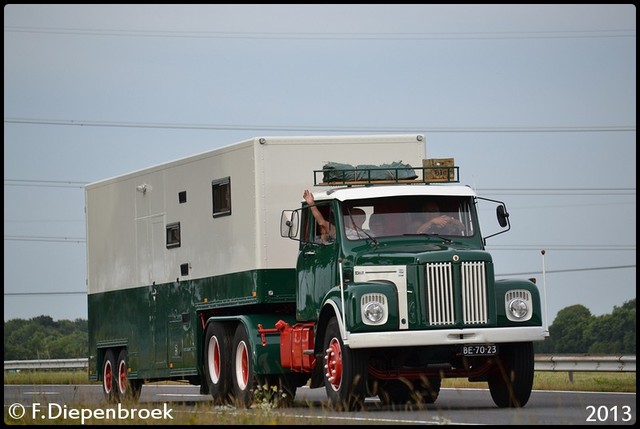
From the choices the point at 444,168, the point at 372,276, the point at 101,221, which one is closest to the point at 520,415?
the point at 372,276

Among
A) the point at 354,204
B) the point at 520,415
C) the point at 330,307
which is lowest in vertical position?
the point at 520,415

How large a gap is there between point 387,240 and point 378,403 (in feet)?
11.5

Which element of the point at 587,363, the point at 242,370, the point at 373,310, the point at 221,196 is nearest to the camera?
the point at 373,310

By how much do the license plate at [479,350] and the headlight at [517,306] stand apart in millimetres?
464

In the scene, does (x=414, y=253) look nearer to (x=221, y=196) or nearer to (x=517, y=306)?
(x=517, y=306)

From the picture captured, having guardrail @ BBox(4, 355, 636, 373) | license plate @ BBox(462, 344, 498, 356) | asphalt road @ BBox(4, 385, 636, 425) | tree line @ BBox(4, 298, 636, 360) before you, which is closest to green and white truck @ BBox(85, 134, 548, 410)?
license plate @ BBox(462, 344, 498, 356)

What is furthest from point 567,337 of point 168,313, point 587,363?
point 168,313

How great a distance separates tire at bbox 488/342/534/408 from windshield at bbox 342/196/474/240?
74.0 inches

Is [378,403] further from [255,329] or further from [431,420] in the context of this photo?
[431,420]

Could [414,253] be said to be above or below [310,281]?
above

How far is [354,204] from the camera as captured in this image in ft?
72.8

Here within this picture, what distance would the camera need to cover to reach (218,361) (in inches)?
975

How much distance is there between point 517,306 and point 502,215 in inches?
71.0

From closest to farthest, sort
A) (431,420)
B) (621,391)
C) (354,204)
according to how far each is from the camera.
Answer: (431,420), (354,204), (621,391)
